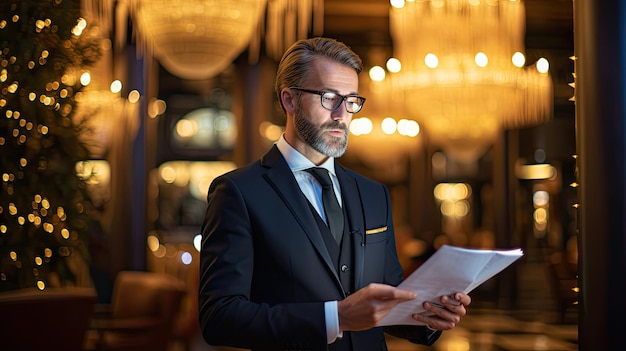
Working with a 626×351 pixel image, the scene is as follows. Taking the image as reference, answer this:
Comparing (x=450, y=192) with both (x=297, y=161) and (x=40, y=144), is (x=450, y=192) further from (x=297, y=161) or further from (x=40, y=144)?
(x=297, y=161)

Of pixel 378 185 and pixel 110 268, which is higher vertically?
pixel 378 185

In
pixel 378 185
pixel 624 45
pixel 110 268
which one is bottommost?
pixel 110 268

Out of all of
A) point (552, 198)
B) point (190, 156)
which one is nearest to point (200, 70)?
point (190, 156)

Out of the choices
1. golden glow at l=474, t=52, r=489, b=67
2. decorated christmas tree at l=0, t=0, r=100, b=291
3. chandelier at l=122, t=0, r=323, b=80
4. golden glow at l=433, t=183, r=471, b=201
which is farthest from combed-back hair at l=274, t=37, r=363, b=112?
golden glow at l=433, t=183, r=471, b=201

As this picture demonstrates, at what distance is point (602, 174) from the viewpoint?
1.73m

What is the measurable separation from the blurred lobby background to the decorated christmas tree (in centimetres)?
1

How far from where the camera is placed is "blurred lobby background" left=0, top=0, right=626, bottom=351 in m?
1.79

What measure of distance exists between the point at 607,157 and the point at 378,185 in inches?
20.9

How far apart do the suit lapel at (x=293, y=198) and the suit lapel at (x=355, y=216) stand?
0.23 feet

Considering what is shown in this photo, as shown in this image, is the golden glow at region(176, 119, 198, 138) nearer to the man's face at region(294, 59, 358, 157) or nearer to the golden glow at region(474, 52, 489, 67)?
the golden glow at region(474, 52, 489, 67)

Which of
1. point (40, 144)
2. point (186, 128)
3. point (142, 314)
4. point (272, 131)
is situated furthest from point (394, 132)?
point (40, 144)

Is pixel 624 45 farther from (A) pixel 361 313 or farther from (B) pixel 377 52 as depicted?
(B) pixel 377 52

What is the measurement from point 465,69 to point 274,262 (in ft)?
16.8

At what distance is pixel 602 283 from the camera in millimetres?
1742
